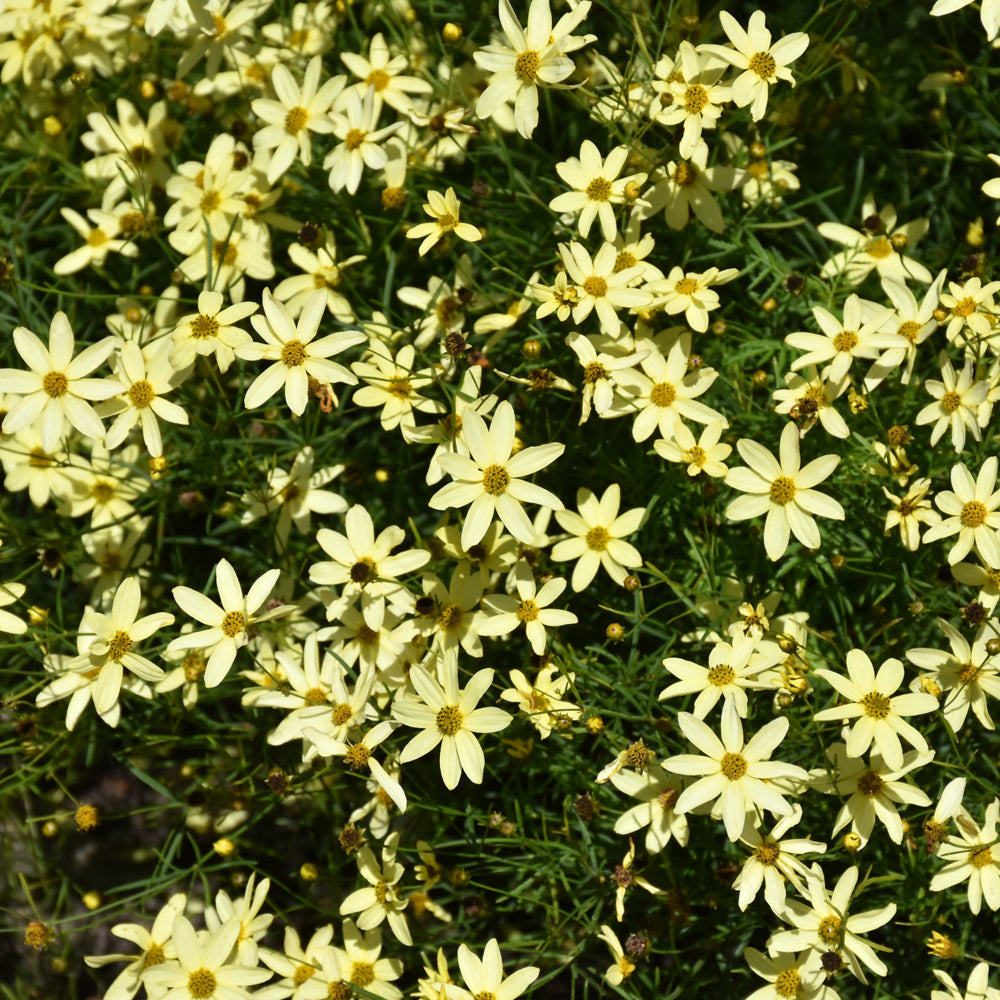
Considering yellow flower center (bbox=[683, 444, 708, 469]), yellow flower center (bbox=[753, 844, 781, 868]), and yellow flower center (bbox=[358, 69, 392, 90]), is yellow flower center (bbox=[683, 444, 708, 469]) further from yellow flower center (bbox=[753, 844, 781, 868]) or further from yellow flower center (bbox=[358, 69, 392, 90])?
yellow flower center (bbox=[358, 69, 392, 90])

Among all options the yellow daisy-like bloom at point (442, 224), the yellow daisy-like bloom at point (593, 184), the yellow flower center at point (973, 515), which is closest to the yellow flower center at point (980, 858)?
the yellow flower center at point (973, 515)

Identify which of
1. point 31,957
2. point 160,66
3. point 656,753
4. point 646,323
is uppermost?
point 160,66

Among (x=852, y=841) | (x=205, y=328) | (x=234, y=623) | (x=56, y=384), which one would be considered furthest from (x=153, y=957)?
(x=852, y=841)

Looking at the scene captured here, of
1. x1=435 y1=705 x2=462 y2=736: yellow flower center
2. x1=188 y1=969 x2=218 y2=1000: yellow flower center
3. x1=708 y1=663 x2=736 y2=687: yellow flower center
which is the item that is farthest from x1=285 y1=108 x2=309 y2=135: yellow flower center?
x1=188 y1=969 x2=218 y2=1000: yellow flower center

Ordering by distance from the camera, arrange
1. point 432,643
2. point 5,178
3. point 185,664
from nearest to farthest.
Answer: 1. point 432,643
2. point 185,664
3. point 5,178

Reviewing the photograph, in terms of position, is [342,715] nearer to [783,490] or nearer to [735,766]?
[735,766]

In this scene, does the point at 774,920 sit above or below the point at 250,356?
below

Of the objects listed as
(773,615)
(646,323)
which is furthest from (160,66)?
(773,615)

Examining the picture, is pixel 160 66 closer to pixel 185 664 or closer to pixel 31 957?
pixel 185 664
